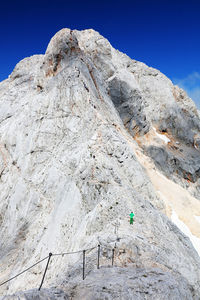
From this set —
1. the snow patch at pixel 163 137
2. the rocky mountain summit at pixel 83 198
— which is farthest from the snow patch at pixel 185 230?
the snow patch at pixel 163 137

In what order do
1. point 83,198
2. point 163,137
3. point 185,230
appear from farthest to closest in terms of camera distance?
point 163,137 → point 185,230 → point 83,198

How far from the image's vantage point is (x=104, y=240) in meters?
12.4

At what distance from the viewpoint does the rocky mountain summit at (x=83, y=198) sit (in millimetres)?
10227

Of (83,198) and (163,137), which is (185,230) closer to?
(83,198)

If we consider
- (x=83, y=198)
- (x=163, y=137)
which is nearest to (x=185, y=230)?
(x=83, y=198)

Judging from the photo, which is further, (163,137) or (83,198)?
(163,137)

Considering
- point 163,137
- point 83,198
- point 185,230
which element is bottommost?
point 83,198

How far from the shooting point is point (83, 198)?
61.0ft

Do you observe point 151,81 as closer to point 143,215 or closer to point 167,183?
point 167,183

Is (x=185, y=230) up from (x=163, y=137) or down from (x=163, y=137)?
down

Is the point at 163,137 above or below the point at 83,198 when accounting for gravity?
above

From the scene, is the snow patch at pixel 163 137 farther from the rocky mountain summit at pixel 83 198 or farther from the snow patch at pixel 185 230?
the snow patch at pixel 185 230

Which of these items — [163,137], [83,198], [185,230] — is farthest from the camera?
[163,137]

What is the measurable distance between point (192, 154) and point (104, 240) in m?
39.1
